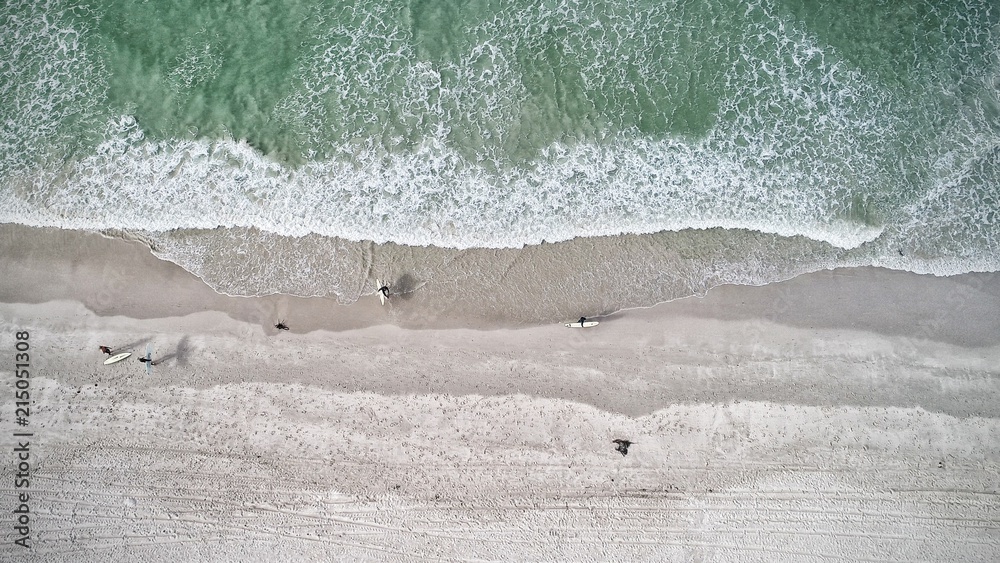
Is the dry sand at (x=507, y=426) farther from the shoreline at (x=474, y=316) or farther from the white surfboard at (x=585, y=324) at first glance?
the white surfboard at (x=585, y=324)

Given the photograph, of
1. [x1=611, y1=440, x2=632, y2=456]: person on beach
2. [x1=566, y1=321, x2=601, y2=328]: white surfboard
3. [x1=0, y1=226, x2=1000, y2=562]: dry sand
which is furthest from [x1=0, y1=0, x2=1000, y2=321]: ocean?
[x1=611, y1=440, x2=632, y2=456]: person on beach

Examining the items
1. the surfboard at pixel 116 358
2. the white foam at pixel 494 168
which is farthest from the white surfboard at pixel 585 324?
the surfboard at pixel 116 358

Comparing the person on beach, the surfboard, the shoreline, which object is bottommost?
the surfboard

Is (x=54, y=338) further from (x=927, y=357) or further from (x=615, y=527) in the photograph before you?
(x=927, y=357)

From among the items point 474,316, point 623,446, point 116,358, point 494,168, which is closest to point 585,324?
point 474,316

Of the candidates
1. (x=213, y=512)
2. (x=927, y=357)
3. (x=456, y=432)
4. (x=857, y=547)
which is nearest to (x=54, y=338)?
(x=213, y=512)

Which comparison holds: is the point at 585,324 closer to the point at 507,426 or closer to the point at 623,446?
the point at 623,446

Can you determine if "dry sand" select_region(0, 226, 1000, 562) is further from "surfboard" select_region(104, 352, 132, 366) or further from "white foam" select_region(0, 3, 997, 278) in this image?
"white foam" select_region(0, 3, 997, 278)
